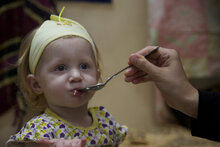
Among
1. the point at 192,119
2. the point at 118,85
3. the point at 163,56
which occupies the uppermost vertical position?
the point at 163,56

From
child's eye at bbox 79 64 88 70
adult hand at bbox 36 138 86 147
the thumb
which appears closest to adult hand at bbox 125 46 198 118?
the thumb

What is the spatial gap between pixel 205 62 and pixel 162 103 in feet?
1.03

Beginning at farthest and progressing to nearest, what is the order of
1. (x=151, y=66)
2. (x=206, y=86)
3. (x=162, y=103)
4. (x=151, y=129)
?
(x=206, y=86)
(x=162, y=103)
(x=151, y=129)
(x=151, y=66)

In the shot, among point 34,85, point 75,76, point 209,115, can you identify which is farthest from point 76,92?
point 209,115

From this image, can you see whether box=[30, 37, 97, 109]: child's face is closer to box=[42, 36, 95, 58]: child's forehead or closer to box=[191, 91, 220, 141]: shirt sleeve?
box=[42, 36, 95, 58]: child's forehead

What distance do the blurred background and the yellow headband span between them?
45 cm

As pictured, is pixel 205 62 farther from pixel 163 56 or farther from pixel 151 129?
pixel 163 56

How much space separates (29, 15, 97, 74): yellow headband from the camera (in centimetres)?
72

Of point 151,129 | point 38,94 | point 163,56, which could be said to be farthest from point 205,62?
point 38,94

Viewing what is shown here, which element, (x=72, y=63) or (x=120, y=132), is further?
(x=120, y=132)

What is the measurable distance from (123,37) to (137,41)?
7 cm

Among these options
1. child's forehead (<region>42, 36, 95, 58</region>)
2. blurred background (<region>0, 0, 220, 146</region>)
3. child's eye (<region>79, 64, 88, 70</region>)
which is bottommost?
blurred background (<region>0, 0, 220, 146</region>)

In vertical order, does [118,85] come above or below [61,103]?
below

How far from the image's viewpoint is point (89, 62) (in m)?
0.74
